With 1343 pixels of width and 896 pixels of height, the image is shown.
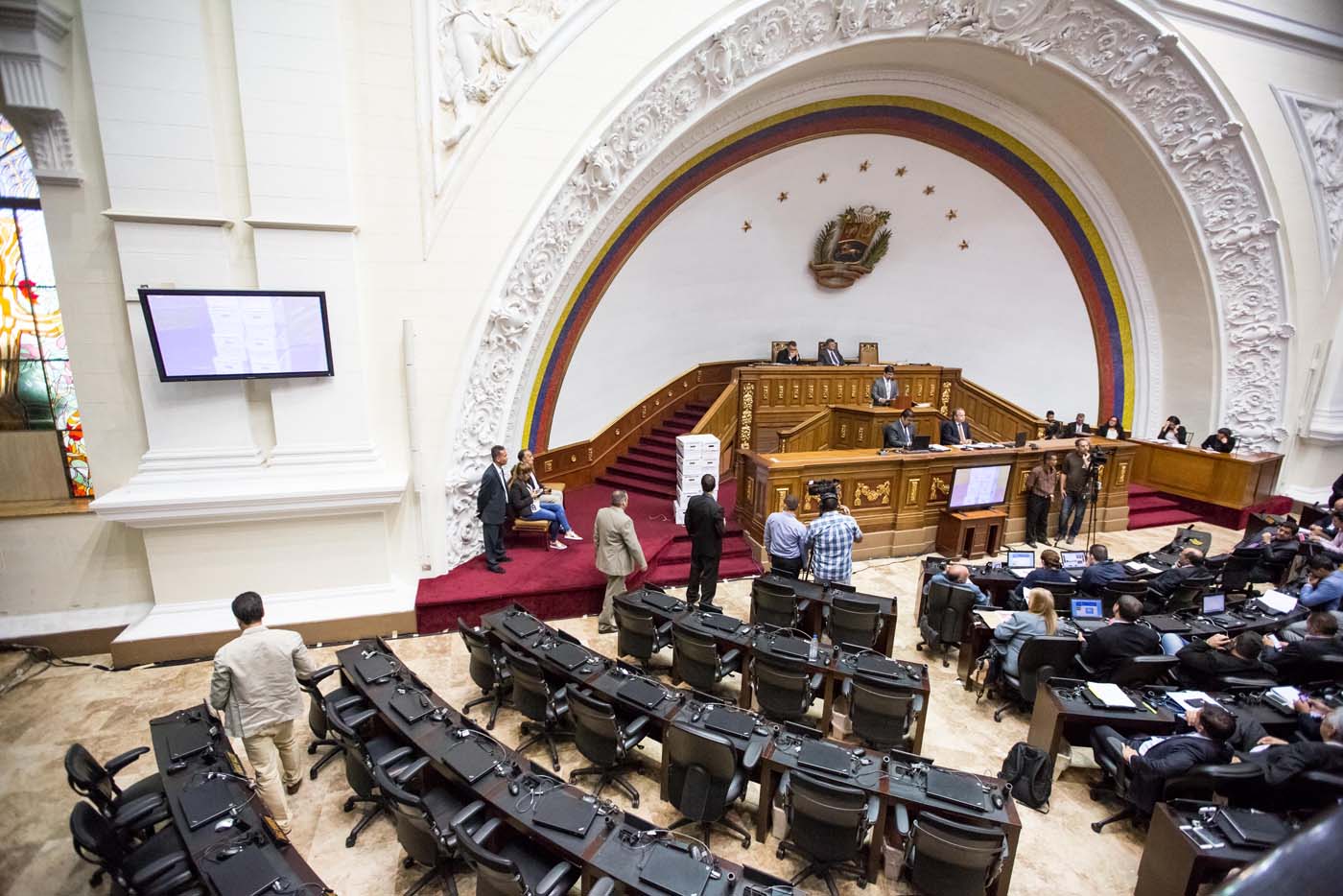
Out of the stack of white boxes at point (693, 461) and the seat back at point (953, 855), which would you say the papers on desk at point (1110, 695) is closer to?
the seat back at point (953, 855)

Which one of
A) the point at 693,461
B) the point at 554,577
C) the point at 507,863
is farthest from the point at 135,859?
the point at 693,461

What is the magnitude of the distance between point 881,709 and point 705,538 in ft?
7.84

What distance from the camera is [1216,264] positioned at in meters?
10.1

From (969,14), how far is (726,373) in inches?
→ 258

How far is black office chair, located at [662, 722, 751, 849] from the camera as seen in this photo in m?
3.36

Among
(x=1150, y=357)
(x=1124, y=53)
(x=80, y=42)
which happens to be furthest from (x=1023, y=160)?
(x=80, y=42)

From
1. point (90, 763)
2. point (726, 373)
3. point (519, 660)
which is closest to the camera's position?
point (90, 763)

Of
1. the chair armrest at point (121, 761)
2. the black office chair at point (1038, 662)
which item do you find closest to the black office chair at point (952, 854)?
the black office chair at point (1038, 662)

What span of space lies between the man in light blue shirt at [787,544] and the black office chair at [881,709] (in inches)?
69.3

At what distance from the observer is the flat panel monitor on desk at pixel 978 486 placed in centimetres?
789

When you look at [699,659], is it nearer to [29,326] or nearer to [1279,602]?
[1279,602]

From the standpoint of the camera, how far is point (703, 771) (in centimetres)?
341

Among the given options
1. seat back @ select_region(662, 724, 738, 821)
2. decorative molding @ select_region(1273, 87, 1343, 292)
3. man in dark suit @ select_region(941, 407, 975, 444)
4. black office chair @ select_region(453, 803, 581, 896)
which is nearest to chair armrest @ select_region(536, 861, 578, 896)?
black office chair @ select_region(453, 803, 581, 896)

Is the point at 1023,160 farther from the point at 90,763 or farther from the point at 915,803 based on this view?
the point at 90,763
